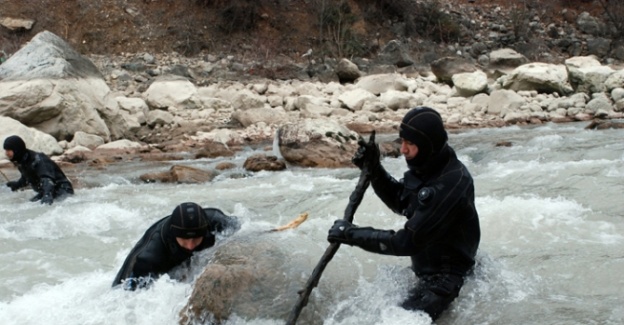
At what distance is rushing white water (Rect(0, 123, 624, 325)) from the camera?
433 centimetres

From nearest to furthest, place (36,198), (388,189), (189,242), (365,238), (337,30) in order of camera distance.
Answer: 1. (365,238)
2. (388,189)
3. (189,242)
4. (36,198)
5. (337,30)

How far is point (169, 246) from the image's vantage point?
4500 millimetres

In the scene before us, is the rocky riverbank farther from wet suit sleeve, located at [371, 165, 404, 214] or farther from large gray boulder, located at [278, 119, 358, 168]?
wet suit sleeve, located at [371, 165, 404, 214]

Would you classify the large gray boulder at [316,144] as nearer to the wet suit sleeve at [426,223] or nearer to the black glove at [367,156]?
the black glove at [367,156]

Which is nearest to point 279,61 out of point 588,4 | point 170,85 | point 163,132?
point 170,85

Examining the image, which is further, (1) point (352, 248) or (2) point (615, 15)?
(2) point (615, 15)

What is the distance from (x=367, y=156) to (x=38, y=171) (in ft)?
18.2

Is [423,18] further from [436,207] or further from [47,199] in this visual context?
[436,207]

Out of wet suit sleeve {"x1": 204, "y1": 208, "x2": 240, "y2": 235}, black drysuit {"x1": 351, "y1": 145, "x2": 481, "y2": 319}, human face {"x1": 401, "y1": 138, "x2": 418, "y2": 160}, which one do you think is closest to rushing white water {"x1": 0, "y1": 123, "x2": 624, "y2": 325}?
black drysuit {"x1": 351, "y1": 145, "x2": 481, "y2": 319}

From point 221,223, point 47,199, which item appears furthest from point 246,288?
point 47,199

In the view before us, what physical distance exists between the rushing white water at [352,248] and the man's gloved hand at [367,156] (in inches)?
31.2

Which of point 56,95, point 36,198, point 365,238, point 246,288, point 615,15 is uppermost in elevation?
point 365,238

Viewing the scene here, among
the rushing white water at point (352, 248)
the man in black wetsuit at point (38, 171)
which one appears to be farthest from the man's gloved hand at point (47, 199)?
the rushing white water at point (352, 248)

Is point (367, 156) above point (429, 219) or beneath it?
above
